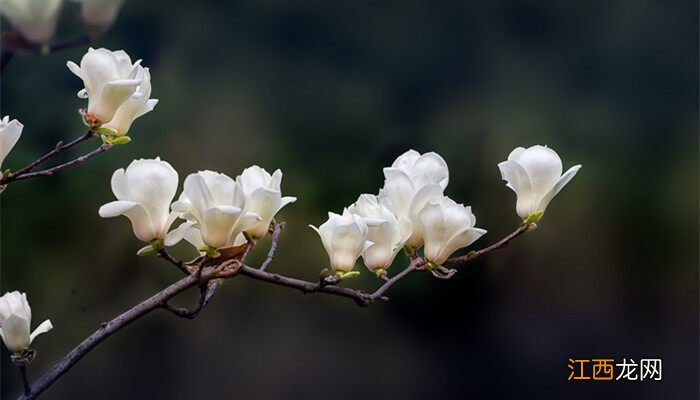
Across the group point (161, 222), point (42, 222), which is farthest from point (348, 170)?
point (161, 222)

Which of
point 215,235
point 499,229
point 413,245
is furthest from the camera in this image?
point 499,229

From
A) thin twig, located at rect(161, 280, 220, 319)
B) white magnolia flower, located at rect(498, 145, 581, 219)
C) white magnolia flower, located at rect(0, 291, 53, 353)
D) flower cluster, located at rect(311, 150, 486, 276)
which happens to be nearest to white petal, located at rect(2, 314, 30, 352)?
white magnolia flower, located at rect(0, 291, 53, 353)

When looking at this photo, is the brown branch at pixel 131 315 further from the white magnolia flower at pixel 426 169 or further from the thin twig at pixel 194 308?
the white magnolia flower at pixel 426 169

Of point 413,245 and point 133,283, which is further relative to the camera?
point 133,283

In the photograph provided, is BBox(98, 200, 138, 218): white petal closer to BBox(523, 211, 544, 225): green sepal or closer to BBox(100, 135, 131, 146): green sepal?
BBox(100, 135, 131, 146): green sepal

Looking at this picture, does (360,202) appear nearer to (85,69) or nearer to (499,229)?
(85,69)

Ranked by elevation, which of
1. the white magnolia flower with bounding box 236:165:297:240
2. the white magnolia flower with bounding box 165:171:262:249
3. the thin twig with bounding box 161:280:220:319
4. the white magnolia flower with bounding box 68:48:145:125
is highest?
the white magnolia flower with bounding box 68:48:145:125

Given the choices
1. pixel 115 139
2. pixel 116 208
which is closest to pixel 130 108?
pixel 115 139
